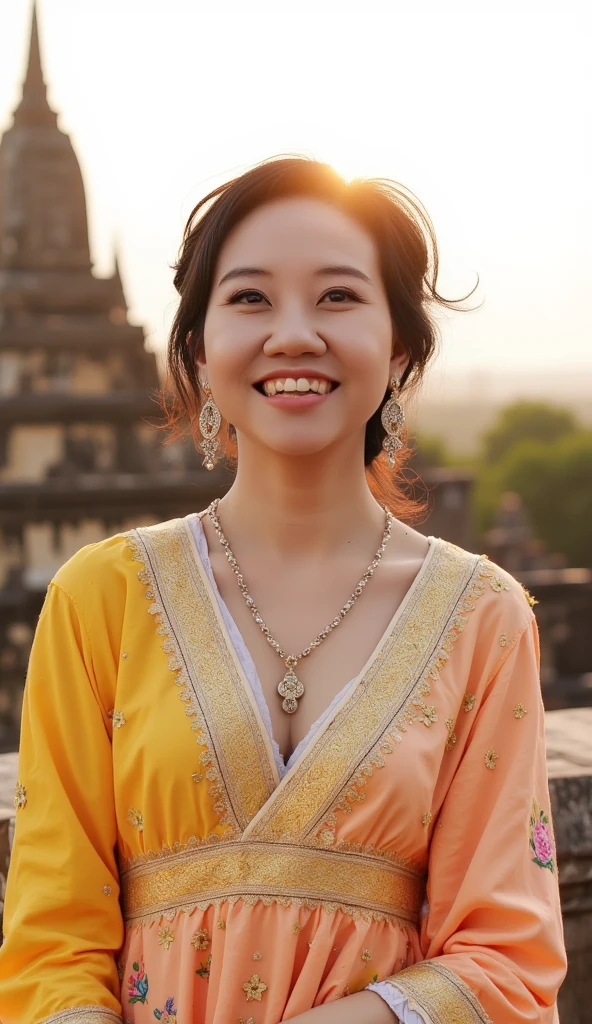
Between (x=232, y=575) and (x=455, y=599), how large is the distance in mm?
407

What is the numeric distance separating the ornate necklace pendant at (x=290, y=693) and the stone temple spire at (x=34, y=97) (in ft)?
59.1

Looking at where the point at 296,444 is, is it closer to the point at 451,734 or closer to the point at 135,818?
the point at 451,734

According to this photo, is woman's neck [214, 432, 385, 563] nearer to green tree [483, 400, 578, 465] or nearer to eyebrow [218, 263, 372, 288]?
eyebrow [218, 263, 372, 288]

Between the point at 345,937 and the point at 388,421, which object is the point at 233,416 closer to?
the point at 388,421

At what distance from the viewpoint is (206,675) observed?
228cm

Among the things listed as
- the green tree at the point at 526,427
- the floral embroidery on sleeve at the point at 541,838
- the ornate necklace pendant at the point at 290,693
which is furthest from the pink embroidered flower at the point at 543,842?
the green tree at the point at 526,427

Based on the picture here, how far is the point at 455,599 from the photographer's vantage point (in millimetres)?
2404

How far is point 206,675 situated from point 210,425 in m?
0.53

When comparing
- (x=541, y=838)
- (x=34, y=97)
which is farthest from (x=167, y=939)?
(x=34, y=97)

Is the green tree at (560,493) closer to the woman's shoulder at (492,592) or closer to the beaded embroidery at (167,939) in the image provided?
the woman's shoulder at (492,592)

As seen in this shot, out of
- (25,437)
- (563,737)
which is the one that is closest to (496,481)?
(25,437)

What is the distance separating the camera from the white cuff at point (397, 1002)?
82.7 inches

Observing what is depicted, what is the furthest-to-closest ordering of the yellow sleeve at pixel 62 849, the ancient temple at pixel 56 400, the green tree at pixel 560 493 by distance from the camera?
the green tree at pixel 560 493
the ancient temple at pixel 56 400
the yellow sleeve at pixel 62 849

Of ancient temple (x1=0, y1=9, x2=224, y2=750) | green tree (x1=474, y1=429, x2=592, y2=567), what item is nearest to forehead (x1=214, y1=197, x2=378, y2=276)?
ancient temple (x1=0, y1=9, x2=224, y2=750)
